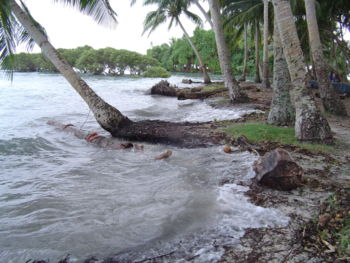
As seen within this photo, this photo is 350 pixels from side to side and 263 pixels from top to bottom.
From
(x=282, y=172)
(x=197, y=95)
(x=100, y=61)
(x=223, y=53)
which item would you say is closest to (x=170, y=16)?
(x=197, y=95)

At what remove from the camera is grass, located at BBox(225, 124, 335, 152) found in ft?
16.4

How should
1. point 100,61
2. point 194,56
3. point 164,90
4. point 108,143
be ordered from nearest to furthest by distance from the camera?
point 108,143, point 164,90, point 100,61, point 194,56

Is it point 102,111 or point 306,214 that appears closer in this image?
point 306,214

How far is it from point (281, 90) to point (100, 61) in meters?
57.3

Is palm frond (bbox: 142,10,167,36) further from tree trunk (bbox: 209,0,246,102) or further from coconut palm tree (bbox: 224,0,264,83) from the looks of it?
tree trunk (bbox: 209,0,246,102)

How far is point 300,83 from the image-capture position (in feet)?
17.1

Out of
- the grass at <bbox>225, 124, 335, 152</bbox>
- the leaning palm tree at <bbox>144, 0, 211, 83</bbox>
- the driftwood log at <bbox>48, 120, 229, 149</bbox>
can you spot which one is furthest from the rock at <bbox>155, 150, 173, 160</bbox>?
the leaning palm tree at <bbox>144, 0, 211, 83</bbox>

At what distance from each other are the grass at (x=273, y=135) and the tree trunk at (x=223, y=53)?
15.5ft

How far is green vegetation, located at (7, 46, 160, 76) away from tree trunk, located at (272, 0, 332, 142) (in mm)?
55954

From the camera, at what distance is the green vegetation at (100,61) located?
189ft

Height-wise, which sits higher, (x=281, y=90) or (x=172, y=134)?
(x=281, y=90)

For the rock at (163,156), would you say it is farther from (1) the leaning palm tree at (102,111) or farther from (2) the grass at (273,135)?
(2) the grass at (273,135)

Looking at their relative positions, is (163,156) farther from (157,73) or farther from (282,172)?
(157,73)

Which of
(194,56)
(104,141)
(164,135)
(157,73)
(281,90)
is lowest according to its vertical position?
(104,141)
